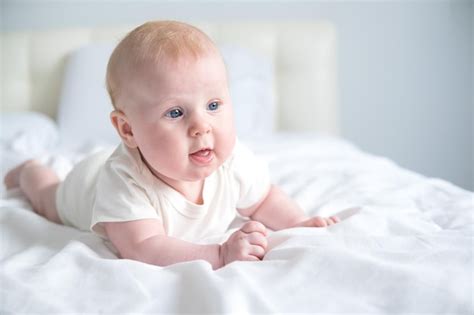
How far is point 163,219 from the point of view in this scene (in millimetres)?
973

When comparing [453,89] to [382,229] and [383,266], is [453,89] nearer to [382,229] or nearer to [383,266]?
[382,229]

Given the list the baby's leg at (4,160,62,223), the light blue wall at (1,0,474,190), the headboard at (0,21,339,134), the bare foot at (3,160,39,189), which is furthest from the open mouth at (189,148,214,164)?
the light blue wall at (1,0,474,190)

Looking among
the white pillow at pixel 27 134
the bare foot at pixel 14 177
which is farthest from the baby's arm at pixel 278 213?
the white pillow at pixel 27 134

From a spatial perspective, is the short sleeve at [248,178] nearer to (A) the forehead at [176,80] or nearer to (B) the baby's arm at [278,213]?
(B) the baby's arm at [278,213]

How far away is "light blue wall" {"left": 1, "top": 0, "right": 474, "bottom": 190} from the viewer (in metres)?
2.65

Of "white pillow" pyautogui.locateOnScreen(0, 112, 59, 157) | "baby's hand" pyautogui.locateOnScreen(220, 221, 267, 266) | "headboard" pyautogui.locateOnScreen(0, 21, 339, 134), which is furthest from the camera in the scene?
"headboard" pyautogui.locateOnScreen(0, 21, 339, 134)

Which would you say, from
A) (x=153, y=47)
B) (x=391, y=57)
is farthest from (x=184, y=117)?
(x=391, y=57)

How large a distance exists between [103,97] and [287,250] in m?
1.61

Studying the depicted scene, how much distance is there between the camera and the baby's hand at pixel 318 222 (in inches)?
38.7

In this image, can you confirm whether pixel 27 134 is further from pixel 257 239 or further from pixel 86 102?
pixel 257 239

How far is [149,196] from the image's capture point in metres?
0.96

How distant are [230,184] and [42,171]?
53 cm

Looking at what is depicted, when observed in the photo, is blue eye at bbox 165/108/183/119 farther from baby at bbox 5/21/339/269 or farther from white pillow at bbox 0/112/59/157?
white pillow at bbox 0/112/59/157

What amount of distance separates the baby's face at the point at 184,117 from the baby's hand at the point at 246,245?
5.3 inches
